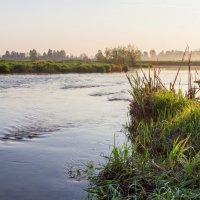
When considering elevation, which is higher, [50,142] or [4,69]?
[4,69]

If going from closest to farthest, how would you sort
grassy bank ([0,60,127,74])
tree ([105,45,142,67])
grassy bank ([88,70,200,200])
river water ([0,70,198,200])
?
1. grassy bank ([88,70,200,200])
2. river water ([0,70,198,200])
3. grassy bank ([0,60,127,74])
4. tree ([105,45,142,67])

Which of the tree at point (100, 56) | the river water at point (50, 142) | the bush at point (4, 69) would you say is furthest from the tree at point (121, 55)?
the river water at point (50, 142)

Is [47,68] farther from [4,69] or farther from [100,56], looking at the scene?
[100,56]

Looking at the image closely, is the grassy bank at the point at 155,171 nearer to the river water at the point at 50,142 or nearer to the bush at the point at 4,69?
the river water at the point at 50,142

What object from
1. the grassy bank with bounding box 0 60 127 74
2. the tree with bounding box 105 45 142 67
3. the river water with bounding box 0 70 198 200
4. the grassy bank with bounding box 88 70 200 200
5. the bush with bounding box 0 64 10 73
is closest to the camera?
the grassy bank with bounding box 88 70 200 200

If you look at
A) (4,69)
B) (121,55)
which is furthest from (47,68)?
(121,55)

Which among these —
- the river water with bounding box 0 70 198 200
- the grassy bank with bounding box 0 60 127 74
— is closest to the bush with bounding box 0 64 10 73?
the grassy bank with bounding box 0 60 127 74

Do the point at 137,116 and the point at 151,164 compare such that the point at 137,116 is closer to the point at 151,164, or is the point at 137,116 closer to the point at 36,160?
the point at 36,160

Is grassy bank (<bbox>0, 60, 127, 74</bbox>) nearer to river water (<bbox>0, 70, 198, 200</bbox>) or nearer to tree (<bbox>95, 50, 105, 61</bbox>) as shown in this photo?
tree (<bbox>95, 50, 105, 61</bbox>)

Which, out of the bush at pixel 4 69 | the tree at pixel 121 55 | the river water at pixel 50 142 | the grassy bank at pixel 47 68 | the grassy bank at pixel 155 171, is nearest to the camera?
the grassy bank at pixel 155 171

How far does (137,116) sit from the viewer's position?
12453 millimetres

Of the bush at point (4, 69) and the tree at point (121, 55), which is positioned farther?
the tree at point (121, 55)

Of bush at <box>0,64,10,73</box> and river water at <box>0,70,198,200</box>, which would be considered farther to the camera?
bush at <box>0,64,10,73</box>

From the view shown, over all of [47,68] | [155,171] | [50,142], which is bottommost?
[50,142]
